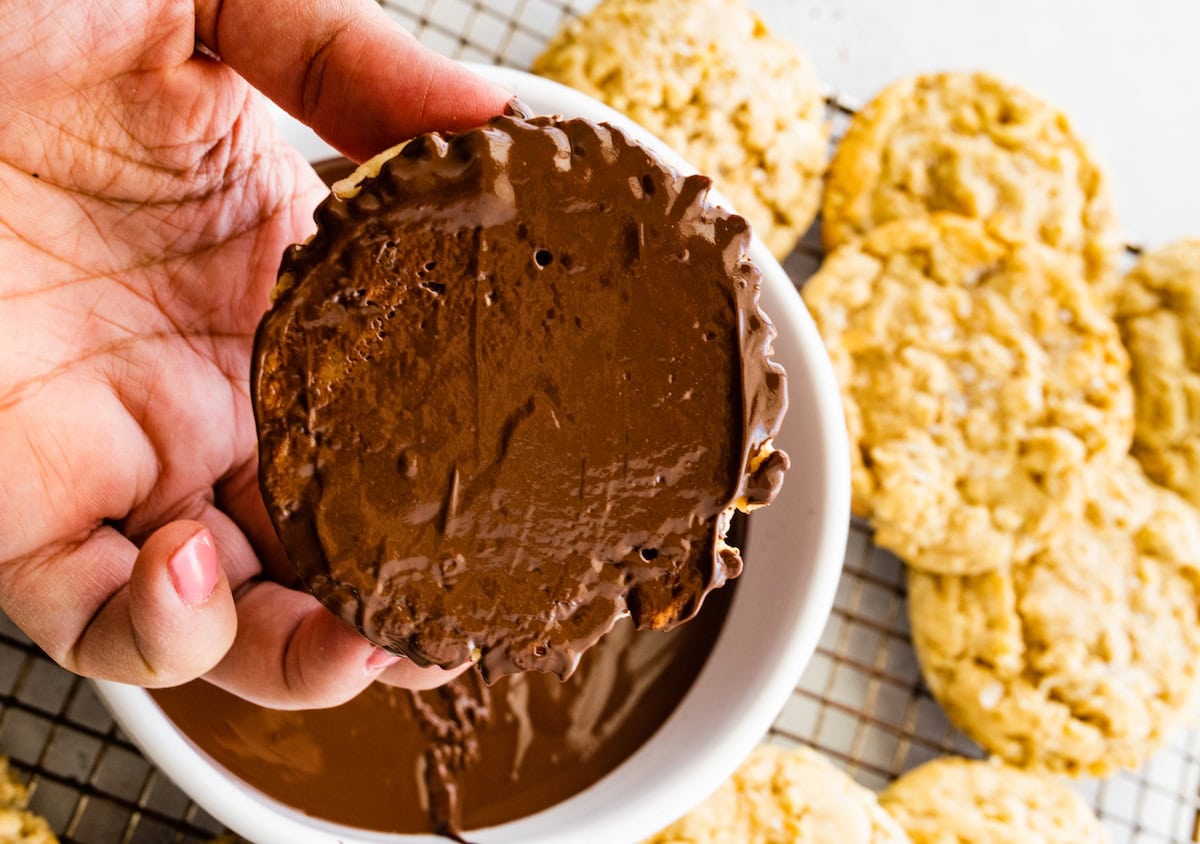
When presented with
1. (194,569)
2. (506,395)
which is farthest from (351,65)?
(194,569)

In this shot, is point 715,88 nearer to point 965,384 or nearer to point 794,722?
point 965,384

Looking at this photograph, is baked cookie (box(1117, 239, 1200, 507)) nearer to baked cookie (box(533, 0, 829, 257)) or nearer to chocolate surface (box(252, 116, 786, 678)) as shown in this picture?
baked cookie (box(533, 0, 829, 257))

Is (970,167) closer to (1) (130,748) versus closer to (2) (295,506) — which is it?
(2) (295,506)

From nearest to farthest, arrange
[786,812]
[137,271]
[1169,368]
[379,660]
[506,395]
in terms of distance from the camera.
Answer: [506,395], [379,660], [137,271], [786,812], [1169,368]

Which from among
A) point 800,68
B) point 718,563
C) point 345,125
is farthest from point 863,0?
point 718,563

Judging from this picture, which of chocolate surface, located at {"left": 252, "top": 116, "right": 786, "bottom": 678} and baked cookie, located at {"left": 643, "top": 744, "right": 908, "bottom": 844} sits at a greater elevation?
chocolate surface, located at {"left": 252, "top": 116, "right": 786, "bottom": 678}

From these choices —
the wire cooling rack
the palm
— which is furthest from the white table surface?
the palm
